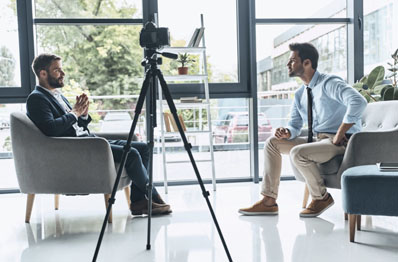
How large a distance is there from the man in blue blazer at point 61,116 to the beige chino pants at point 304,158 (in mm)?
736

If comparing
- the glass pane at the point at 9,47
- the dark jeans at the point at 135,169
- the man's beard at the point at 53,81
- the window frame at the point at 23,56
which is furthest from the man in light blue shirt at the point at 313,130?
the glass pane at the point at 9,47

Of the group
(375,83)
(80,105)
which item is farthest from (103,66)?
(375,83)

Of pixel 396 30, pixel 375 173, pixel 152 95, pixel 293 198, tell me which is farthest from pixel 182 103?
pixel 396 30

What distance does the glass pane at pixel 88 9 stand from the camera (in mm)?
3732

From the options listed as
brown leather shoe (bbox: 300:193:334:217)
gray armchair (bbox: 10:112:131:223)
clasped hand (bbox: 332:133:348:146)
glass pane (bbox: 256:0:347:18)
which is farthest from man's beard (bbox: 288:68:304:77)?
gray armchair (bbox: 10:112:131:223)

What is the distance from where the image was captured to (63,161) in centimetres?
257

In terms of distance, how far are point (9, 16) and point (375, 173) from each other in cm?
327

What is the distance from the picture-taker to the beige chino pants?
2.63 m

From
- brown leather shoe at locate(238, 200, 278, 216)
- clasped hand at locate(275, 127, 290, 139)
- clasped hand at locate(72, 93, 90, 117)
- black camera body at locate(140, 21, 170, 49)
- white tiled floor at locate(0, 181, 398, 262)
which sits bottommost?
white tiled floor at locate(0, 181, 398, 262)

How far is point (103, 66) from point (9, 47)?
2.72 feet

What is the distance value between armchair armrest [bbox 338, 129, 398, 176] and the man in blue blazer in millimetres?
1268

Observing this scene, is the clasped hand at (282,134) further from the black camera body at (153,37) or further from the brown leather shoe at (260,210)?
the black camera body at (153,37)

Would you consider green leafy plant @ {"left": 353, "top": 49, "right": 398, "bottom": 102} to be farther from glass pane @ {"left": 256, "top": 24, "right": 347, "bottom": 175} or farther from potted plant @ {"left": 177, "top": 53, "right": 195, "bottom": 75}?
potted plant @ {"left": 177, "top": 53, "right": 195, "bottom": 75}

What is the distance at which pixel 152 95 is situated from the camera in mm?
2006
